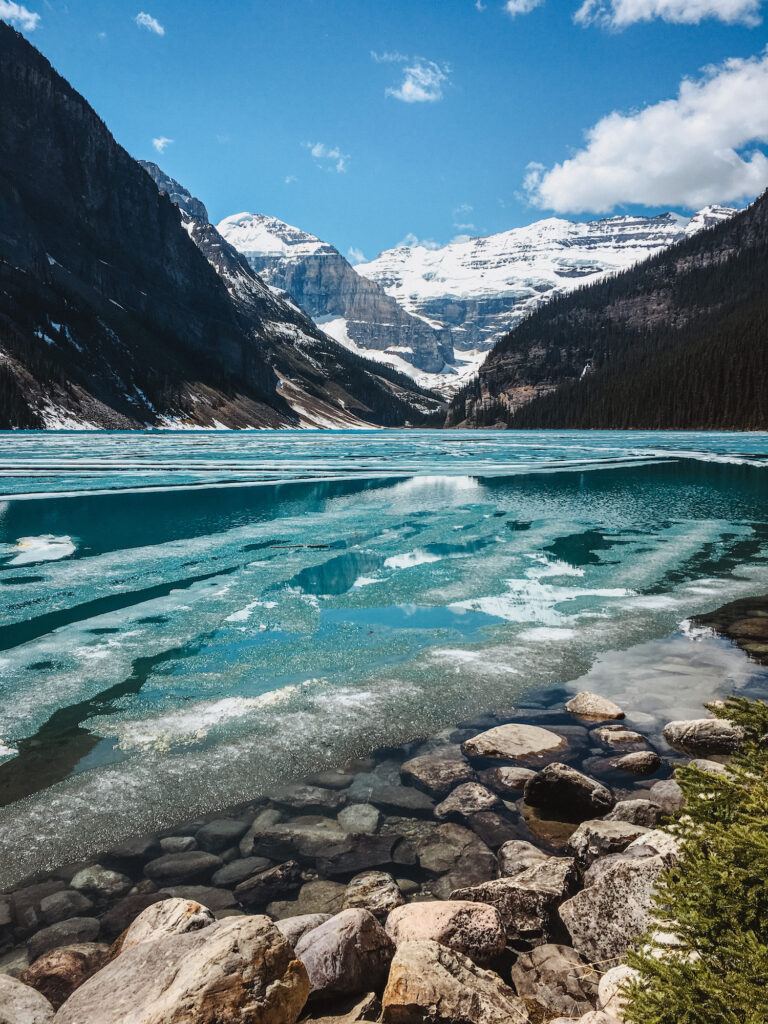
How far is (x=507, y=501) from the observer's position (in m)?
27.6

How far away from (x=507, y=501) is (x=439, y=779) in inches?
872

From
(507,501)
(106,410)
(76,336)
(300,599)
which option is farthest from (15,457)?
(76,336)

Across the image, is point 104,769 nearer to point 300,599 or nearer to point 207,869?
point 207,869

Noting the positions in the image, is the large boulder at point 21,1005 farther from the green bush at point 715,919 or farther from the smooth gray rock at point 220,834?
the green bush at point 715,919

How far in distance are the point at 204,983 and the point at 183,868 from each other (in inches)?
81.4

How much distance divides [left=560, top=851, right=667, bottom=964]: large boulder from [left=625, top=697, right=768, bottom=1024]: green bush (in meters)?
0.56

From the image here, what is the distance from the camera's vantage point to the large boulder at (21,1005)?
321cm

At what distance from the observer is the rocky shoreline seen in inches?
130

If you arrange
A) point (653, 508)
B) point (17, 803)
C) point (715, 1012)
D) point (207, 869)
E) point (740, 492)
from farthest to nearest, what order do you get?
point (740, 492) < point (653, 508) < point (17, 803) < point (207, 869) < point (715, 1012)

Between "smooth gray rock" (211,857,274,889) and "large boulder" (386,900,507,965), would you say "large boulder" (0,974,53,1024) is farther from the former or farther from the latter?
"large boulder" (386,900,507,965)

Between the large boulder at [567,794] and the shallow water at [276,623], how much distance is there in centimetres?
186

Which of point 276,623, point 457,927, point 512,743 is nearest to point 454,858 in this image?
point 457,927

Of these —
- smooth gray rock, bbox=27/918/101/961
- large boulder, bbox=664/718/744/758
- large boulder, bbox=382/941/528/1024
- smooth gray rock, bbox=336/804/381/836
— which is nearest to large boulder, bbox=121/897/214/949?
smooth gray rock, bbox=27/918/101/961

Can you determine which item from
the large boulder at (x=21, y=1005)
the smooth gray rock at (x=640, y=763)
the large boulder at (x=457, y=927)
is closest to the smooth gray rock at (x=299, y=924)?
the large boulder at (x=457, y=927)
